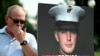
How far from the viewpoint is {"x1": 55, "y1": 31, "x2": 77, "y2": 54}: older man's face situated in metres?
4.79

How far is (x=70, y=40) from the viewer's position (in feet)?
15.8

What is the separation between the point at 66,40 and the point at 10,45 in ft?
2.84

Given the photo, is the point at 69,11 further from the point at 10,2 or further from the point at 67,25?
the point at 10,2

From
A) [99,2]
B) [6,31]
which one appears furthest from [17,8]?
[99,2]

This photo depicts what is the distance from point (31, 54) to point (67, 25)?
599mm

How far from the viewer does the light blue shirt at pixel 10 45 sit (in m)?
5.31

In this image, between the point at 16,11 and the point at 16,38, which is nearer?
the point at 16,38

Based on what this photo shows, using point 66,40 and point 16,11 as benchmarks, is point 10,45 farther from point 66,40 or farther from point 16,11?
point 66,40

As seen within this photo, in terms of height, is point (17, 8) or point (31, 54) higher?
point (17, 8)

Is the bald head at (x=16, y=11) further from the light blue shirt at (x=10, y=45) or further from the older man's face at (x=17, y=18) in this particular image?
the light blue shirt at (x=10, y=45)

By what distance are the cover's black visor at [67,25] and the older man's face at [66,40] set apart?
46 mm

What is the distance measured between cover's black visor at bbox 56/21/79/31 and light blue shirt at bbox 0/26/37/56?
25.5 inches

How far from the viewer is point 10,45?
538 cm

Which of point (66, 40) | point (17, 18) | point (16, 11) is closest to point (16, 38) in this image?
point (17, 18)
